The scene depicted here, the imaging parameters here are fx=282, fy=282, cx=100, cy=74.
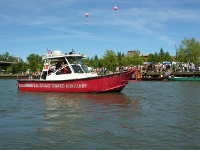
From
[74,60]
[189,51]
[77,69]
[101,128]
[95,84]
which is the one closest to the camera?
[101,128]

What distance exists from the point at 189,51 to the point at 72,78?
143ft

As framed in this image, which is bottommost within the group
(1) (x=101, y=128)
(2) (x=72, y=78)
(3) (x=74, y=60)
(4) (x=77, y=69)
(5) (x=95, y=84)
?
(1) (x=101, y=128)

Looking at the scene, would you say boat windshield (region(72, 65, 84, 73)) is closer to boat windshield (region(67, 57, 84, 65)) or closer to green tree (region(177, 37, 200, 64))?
boat windshield (region(67, 57, 84, 65))

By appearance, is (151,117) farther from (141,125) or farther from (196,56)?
(196,56)

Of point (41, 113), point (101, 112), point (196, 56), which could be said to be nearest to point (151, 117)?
point (101, 112)

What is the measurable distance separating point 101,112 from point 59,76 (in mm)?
10287

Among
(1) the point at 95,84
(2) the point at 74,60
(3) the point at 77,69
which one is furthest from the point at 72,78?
(1) the point at 95,84

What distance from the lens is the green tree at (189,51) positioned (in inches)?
2315

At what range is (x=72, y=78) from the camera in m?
21.7

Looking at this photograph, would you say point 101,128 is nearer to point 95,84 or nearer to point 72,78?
point 95,84

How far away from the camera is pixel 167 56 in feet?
298

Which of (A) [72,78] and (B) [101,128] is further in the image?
(A) [72,78]

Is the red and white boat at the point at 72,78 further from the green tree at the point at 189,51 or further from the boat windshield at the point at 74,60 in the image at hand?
the green tree at the point at 189,51

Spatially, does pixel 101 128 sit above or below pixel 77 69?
below
